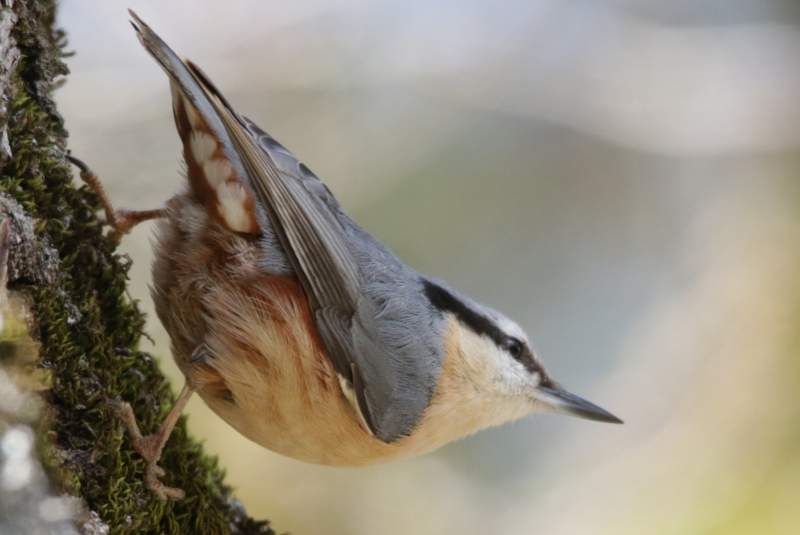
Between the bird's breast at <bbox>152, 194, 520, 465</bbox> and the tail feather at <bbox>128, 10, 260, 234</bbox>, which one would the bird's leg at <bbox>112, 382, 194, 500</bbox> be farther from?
the tail feather at <bbox>128, 10, 260, 234</bbox>

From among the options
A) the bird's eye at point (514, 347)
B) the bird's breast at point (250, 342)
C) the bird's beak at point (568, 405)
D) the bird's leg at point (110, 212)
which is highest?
the bird's eye at point (514, 347)

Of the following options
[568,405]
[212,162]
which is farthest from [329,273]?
[568,405]

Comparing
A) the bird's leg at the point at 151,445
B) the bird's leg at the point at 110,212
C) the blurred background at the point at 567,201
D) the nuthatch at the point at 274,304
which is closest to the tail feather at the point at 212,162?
the nuthatch at the point at 274,304

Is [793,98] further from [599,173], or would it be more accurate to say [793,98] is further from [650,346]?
[650,346]

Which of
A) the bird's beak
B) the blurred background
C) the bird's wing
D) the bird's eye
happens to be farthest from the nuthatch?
the blurred background

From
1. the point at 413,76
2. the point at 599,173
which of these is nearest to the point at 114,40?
the point at 413,76

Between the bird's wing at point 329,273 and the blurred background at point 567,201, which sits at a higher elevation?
the blurred background at point 567,201

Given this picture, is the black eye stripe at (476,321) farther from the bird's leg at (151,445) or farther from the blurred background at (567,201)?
the blurred background at (567,201)
